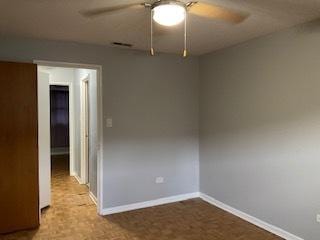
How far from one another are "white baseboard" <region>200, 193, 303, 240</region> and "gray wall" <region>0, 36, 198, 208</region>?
0.36 metres

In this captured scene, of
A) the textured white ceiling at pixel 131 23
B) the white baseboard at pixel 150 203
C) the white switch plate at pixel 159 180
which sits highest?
the textured white ceiling at pixel 131 23

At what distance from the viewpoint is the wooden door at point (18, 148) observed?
10.4 feet

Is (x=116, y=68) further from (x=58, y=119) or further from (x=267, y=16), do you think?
(x=58, y=119)

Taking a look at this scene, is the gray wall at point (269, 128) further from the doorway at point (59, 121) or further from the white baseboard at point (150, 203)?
the doorway at point (59, 121)

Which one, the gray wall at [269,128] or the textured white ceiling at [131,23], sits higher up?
the textured white ceiling at [131,23]

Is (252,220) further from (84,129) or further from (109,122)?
(84,129)

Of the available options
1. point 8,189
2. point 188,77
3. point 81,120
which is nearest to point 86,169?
point 81,120

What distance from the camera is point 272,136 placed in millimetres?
3209

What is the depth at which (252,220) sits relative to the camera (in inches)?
138

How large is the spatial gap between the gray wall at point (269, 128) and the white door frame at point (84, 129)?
7.40 feet

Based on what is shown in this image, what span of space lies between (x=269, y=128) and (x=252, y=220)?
46.7 inches

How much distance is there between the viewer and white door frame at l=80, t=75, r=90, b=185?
521 centimetres

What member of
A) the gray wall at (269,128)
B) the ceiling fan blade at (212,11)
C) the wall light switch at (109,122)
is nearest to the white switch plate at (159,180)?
the gray wall at (269,128)

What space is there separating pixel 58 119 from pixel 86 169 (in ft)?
13.7
